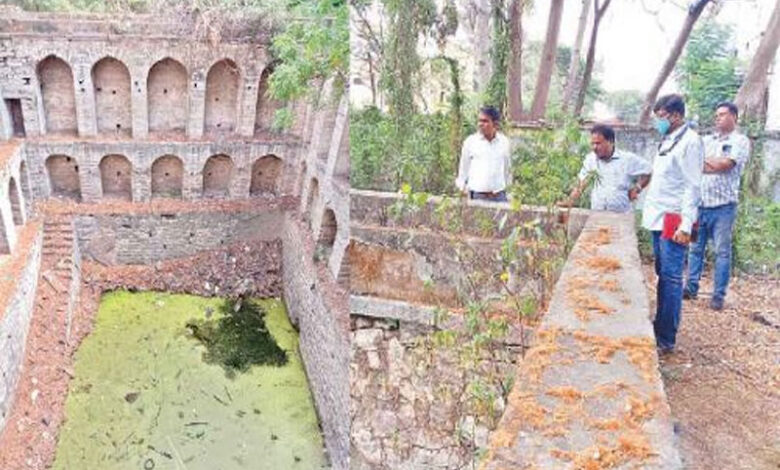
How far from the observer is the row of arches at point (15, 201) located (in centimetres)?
632

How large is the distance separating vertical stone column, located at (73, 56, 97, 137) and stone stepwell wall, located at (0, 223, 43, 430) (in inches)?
53.7

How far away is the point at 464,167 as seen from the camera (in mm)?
2121

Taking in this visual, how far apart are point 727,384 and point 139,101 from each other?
6.79 metres

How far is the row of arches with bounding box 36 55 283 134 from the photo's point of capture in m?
7.37

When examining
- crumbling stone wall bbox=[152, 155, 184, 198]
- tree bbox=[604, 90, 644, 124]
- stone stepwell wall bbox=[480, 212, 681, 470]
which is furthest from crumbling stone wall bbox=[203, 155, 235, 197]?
stone stepwell wall bbox=[480, 212, 681, 470]

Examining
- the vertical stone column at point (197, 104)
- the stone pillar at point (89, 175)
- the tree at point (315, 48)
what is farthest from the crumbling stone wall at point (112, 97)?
the tree at point (315, 48)

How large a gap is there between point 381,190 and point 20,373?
4541 millimetres

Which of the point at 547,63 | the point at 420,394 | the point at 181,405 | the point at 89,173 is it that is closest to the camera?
the point at 420,394

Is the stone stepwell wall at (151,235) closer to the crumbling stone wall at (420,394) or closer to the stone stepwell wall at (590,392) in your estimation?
the crumbling stone wall at (420,394)

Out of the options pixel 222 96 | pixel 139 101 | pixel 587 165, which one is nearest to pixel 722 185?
pixel 587 165

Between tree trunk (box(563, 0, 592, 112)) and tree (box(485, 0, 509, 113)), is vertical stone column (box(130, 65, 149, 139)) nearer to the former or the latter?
tree trunk (box(563, 0, 592, 112))

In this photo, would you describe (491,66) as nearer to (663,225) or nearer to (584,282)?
(663,225)

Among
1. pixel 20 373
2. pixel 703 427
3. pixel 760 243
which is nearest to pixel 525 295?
pixel 703 427

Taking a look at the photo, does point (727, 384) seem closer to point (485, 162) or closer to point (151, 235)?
point (485, 162)
